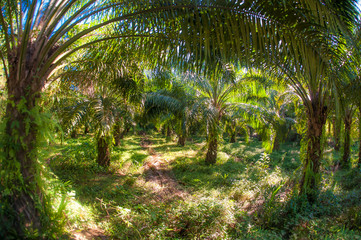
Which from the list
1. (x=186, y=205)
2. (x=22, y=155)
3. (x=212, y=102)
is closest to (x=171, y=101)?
(x=212, y=102)

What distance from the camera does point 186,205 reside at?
4.13m

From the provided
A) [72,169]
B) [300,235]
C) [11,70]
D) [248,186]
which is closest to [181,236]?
[300,235]

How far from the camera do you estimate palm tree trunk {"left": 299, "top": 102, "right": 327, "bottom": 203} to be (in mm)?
4840

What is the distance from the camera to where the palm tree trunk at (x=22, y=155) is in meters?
2.28

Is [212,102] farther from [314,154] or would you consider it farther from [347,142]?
[347,142]

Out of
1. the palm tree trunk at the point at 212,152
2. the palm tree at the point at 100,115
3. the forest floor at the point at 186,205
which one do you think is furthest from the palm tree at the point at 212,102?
the palm tree at the point at 100,115

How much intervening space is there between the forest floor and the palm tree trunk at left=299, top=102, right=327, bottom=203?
307 mm

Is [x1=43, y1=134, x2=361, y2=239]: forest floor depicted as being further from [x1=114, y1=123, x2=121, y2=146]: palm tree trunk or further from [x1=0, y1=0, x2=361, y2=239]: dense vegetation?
[x1=114, y1=123, x2=121, y2=146]: palm tree trunk

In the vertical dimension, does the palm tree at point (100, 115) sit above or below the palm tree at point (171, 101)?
below

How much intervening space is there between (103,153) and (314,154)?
6264 mm

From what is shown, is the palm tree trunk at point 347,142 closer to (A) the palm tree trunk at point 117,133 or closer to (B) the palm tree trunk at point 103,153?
(A) the palm tree trunk at point 117,133

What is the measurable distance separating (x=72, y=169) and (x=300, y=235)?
6.25 metres

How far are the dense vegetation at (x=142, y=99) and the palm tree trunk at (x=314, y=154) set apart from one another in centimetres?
2

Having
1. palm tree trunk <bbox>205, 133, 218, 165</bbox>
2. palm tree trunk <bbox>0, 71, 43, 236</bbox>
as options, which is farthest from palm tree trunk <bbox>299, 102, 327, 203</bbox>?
palm tree trunk <bbox>0, 71, 43, 236</bbox>
